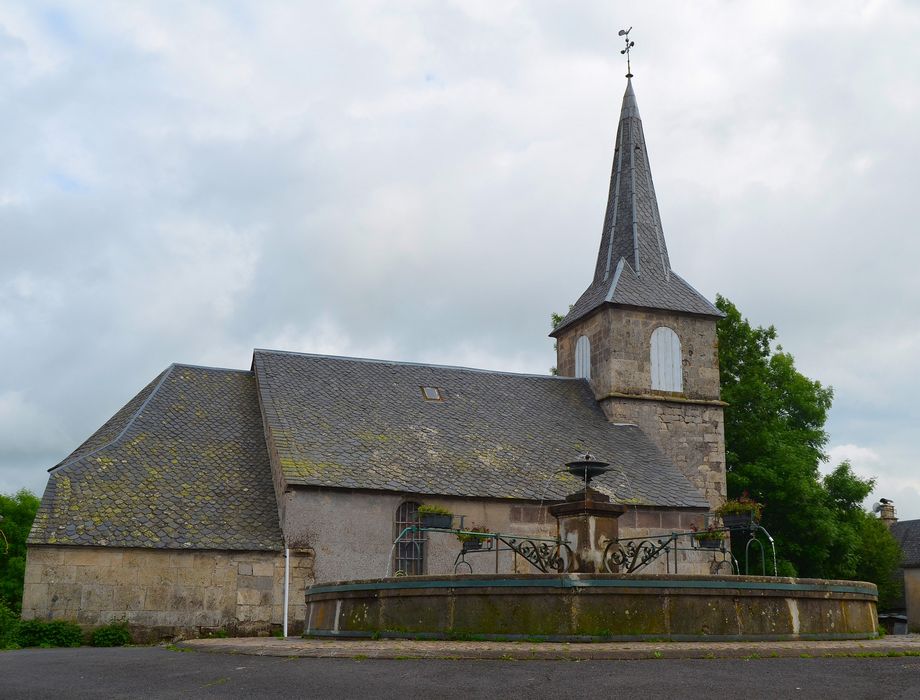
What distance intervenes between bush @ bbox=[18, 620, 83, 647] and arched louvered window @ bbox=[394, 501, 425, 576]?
22.9 feet

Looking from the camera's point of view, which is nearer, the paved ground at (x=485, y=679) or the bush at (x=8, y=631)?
the paved ground at (x=485, y=679)

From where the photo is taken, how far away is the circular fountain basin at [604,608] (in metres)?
10.6

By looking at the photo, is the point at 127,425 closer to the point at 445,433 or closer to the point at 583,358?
the point at 445,433

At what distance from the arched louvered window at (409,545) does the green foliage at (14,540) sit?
30.0m

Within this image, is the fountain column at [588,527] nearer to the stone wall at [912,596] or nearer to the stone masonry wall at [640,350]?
the stone masonry wall at [640,350]

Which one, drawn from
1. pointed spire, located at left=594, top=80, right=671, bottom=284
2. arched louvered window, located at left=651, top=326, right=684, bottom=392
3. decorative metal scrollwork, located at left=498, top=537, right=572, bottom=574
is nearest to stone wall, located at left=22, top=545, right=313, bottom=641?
decorative metal scrollwork, located at left=498, top=537, right=572, bottom=574

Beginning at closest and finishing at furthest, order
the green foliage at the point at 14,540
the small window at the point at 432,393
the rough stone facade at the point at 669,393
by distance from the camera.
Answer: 1. the small window at the point at 432,393
2. the rough stone facade at the point at 669,393
3. the green foliage at the point at 14,540

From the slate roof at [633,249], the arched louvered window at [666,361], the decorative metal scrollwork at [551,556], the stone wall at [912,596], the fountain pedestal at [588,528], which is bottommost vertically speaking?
the stone wall at [912,596]

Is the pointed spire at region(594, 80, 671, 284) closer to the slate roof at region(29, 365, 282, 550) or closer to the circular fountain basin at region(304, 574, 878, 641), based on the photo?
the slate roof at region(29, 365, 282, 550)

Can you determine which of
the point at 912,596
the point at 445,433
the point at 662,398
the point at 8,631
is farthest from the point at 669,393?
the point at 912,596

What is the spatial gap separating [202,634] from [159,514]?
9.19ft

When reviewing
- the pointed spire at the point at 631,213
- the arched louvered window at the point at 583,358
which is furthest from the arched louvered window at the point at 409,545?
the pointed spire at the point at 631,213

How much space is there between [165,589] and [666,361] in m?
16.3

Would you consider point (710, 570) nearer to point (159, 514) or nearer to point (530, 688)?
point (159, 514)
